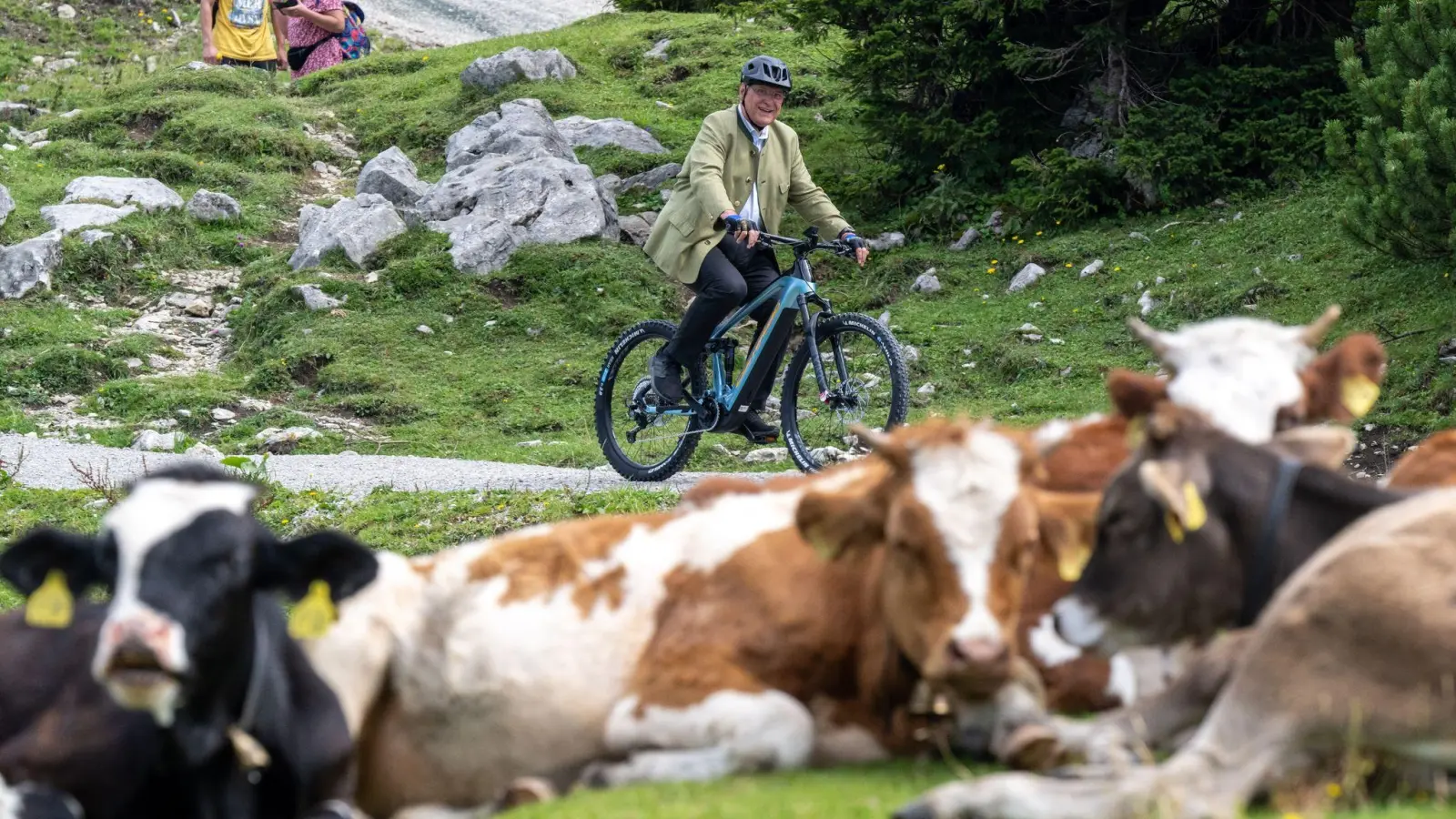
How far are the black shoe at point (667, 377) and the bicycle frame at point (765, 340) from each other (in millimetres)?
118

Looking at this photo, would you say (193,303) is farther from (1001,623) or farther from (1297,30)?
(1001,623)

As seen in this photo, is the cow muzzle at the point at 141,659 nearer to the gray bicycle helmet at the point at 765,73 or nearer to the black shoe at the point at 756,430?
the gray bicycle helmet at the point at 765,73

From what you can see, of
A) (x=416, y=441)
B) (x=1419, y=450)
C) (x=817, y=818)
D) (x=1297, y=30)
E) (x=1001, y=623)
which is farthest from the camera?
(x=1297, y=30)

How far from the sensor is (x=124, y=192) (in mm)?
22516

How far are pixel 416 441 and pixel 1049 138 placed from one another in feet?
30.0

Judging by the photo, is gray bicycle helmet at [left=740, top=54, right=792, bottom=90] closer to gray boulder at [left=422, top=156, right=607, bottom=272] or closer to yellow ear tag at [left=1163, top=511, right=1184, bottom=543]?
yellow ear tag at [left=1163, top=511, right=1184, bottom=543]

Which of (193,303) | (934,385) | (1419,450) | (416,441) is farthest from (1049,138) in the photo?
(1419,450)

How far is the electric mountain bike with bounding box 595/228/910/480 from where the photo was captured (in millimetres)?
12008

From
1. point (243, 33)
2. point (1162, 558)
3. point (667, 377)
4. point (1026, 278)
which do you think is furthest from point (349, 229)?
point (1162, 558)

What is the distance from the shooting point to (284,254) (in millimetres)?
21344

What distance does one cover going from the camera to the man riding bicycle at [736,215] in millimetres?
11852

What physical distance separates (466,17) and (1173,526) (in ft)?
122

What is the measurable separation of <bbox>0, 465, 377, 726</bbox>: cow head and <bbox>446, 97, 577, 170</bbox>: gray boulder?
17.8m

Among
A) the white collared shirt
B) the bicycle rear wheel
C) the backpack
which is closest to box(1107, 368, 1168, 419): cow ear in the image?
the white collared shirt
